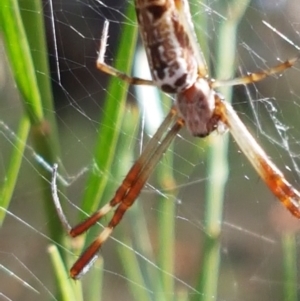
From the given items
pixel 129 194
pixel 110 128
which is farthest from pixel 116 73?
pixel 129 194

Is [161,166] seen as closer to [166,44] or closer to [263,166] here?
[263,166]

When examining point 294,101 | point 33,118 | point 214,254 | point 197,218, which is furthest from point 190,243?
point 33,118

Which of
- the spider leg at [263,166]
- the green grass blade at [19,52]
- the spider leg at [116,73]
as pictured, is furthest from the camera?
the spider leg at [263,166]

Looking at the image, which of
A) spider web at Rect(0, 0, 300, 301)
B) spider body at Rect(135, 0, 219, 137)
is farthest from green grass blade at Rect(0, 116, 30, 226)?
spider body at Rect(135, 0, 219, 137)

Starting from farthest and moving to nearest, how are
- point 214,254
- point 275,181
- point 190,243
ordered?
1. point 190,243
2. point 275,181
3. point 214,254

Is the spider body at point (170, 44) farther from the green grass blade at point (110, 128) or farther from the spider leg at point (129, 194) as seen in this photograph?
the spider leg at point (129, 194)

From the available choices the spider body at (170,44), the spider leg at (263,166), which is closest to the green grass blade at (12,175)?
the spider body at (170,44)

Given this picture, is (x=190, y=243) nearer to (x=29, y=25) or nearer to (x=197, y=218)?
(x=197, y=218)
